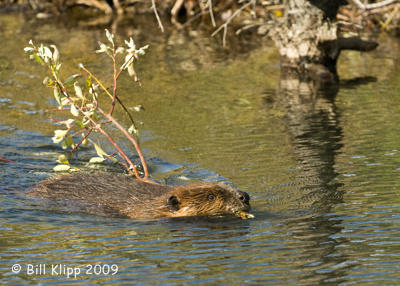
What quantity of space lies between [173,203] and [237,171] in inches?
50.1

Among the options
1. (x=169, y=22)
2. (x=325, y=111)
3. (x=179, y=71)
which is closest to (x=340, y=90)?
(x=325, y=111)

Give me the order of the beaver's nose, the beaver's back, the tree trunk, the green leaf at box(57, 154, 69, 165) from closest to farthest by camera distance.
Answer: the beaver's nose, the beaver's back, the green leaf at box(57, 154, 69, 165), the tree trunk

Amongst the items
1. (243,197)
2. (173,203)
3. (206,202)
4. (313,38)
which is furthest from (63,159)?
(313,38)

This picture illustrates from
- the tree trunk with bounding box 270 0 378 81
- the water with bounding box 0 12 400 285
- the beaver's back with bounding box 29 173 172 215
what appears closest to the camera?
the water with bounding box 0 12 400 285

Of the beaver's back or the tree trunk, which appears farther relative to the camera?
the tree trunk

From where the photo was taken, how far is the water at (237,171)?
14.2 ft

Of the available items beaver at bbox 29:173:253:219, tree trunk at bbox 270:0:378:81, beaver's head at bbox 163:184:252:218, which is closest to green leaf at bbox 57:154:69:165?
beaver at bbox 29:173:253:219

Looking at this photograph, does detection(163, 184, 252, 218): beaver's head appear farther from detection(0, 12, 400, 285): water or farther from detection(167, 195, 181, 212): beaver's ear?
detection(0, 12, 400, 285): water

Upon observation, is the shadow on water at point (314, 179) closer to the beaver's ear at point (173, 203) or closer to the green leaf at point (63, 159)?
the beaver's ear at point (173, 203)

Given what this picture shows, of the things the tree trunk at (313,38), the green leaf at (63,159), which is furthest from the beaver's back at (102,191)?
the tree trunk at (313,38)

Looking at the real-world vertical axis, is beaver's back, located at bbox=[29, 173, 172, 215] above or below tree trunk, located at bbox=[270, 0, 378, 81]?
below

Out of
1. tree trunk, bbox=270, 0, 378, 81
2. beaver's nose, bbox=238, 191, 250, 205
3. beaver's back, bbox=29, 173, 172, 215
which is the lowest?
beaver's back, bbox=29, 173, 172, 215

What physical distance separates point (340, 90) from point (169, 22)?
6.66m

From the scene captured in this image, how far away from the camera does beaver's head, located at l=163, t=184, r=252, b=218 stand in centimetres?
542
